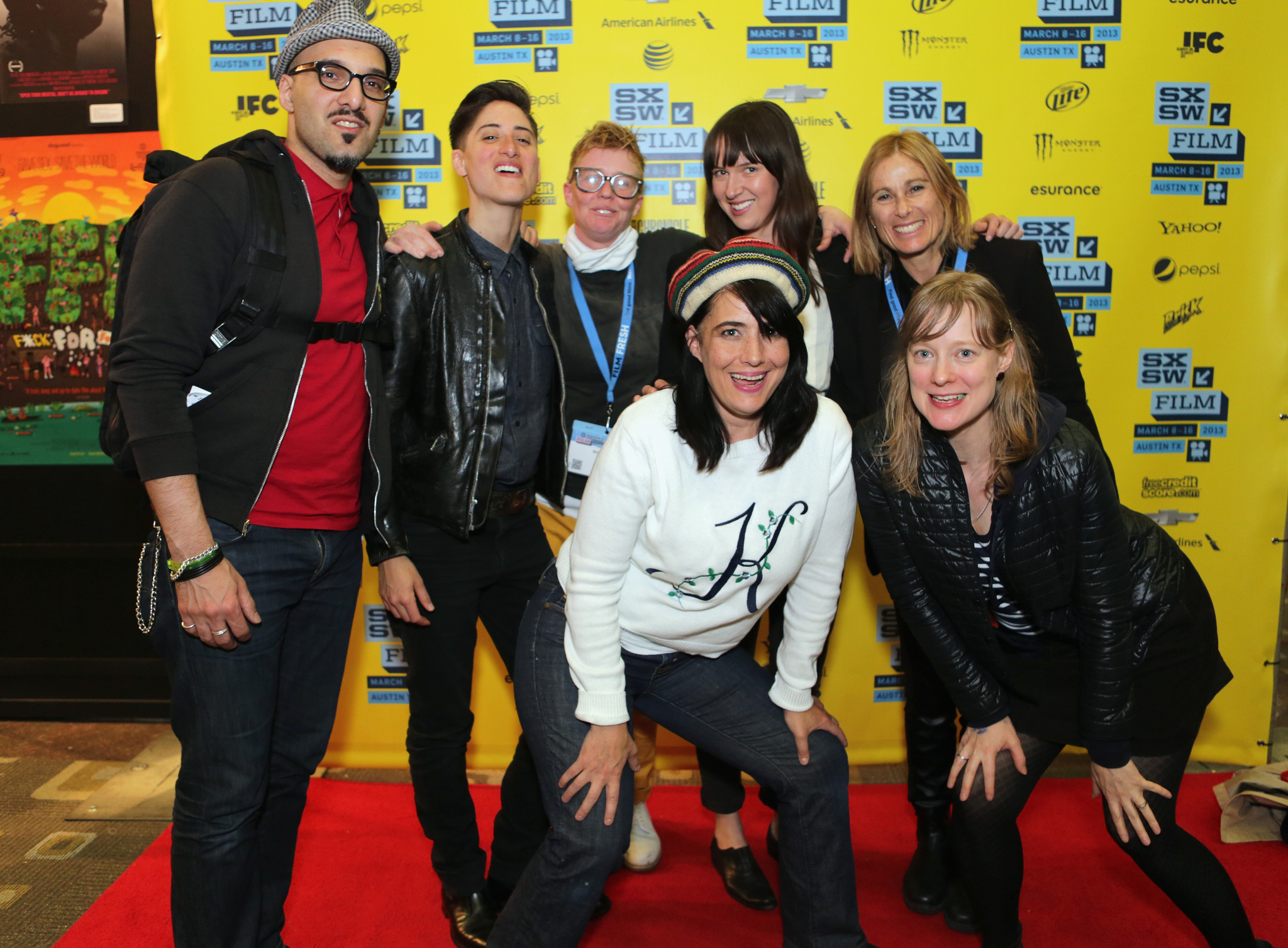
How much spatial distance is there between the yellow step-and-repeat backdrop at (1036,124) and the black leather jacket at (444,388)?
115 centimetres

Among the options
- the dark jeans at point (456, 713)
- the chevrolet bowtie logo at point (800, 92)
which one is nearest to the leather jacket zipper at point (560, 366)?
the dark jeans at point (456, 713)

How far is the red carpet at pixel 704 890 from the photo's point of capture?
2.16 metres

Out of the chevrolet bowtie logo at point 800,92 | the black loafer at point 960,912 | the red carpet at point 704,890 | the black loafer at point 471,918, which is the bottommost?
the red carpet at point 704,890

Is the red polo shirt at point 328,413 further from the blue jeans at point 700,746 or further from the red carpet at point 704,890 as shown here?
the red carpet at point 704,890

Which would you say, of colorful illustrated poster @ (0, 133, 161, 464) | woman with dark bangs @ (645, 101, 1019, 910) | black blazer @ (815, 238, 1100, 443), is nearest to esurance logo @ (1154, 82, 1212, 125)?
woman with dark bangs @ (645, 101, 1019, 910)

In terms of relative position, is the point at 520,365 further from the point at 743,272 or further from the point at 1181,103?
the point at 1181,103

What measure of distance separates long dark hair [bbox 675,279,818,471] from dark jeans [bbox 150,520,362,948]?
2.72 feet

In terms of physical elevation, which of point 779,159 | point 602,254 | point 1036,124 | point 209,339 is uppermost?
point 1036,124

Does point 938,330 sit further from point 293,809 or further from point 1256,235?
point 1256,235

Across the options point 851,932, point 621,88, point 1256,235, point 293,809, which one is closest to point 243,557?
point 293,809

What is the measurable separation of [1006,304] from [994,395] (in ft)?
1.56

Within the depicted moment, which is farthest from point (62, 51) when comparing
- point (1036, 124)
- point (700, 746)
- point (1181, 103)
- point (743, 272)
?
point (1181, 103)

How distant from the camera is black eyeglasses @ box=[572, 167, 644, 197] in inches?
86.5

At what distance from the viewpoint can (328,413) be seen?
1.74 metres
